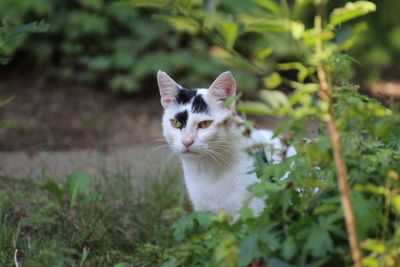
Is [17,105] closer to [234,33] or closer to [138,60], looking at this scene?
[138,60]

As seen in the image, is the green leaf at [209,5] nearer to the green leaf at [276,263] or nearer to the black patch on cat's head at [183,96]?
the green leaf at [276,263]

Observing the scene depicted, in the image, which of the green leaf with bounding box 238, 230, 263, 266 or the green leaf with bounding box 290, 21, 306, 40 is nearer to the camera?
the green leaf with bounding box 290, 21, 306, 40

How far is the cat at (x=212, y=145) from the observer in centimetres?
248

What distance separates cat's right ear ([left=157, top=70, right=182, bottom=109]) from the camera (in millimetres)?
2643

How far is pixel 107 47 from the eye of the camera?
5.39 metres

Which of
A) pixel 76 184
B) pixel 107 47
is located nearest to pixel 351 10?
pixel 76 184

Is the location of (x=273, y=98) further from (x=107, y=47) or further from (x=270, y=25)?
(x=107, y=47)

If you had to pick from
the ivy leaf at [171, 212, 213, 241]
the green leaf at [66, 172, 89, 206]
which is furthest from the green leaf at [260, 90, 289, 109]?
the green leaf at [66, 172, 89, 206]

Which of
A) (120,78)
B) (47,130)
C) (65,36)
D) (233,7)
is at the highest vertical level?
(233,7)

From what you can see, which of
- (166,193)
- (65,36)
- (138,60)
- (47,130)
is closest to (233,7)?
(138,60)

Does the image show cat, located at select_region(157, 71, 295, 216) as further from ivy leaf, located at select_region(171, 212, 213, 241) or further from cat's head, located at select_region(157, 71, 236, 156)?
ivy leaf, located at select_region(171, 212, 213, 241)

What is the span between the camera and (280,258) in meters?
1.46

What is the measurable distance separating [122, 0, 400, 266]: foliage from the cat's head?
0.81m

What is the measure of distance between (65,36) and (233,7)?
1.74 m
